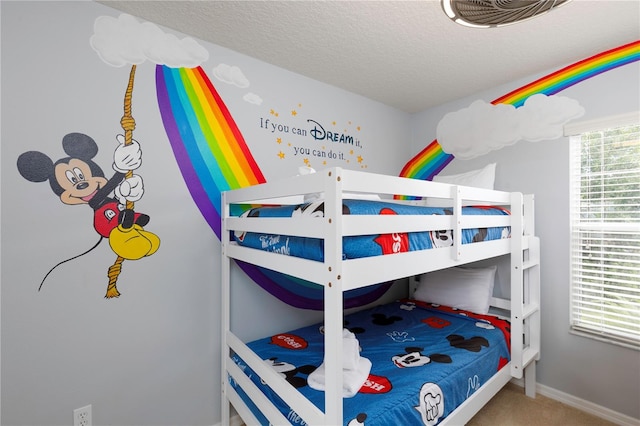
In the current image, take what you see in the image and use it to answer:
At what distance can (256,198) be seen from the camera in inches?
60.3

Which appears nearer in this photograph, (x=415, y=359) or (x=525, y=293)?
(x=415, y=359)

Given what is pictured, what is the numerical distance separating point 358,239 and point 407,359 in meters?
0.97

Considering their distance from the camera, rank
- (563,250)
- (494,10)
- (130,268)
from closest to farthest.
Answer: (494,10)
(130,268)
(563,250)

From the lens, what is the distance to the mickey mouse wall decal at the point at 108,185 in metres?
1.48

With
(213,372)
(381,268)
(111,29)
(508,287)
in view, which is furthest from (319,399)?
(111,29)

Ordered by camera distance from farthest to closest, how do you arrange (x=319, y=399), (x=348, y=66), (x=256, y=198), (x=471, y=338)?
(x=348, y=66) < (x=471, y=338) < (x=256, y=198) < (x=319, y=399)

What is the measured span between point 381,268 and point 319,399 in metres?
0.67

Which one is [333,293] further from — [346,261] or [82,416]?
[82,416]

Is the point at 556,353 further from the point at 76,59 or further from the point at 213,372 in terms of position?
the point at 76,59

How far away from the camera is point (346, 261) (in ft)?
3.50

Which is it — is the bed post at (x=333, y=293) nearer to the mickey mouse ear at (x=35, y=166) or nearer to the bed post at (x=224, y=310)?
the bed post at (x=224, y=310)

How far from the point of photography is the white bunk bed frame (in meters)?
1.05

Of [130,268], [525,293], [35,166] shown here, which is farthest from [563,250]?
[35,166]

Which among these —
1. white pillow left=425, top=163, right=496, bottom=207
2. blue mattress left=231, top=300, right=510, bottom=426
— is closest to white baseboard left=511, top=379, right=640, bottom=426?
blue mattress left=231, top=300, right=510, bottom=426
